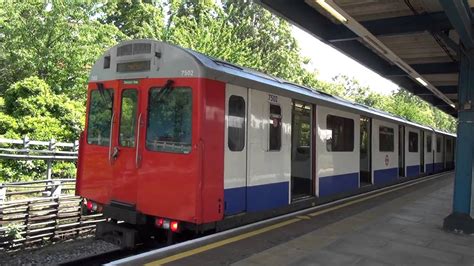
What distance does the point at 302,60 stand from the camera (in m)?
41.4

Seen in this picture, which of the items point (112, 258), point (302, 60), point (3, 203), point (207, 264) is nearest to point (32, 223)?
point (3, 203)

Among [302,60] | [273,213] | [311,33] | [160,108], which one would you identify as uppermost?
[302,60]

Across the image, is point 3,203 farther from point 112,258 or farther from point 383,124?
point 383,124

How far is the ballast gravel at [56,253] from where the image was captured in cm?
895

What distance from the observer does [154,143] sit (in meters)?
6.63

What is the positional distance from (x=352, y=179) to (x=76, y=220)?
23.0 ft

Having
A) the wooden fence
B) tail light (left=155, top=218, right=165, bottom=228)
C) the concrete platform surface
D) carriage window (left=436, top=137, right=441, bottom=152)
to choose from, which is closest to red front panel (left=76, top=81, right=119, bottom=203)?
tail light (left=155, top=218, right=165, bottom=228)

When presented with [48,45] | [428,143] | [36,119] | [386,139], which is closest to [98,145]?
[386,139]

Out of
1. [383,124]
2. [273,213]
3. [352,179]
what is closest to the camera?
[273,213]

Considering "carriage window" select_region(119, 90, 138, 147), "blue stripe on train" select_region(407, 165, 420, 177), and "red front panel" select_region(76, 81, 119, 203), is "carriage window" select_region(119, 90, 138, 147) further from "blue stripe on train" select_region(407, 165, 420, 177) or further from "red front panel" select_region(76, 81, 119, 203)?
"blue stripe on train" select_region(407, 165, 420, 177)

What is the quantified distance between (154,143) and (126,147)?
0.56 m

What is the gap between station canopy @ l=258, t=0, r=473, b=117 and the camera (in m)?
7.88

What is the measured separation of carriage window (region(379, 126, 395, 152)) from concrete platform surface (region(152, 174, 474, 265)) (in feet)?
14.9

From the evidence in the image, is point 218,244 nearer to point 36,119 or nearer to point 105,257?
point 105,257
